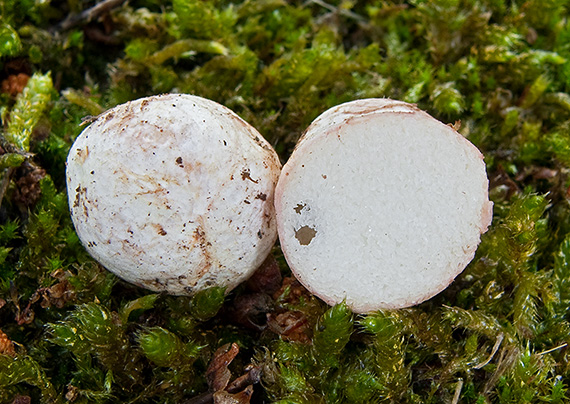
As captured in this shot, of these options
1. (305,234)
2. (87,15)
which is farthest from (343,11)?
(305,234)

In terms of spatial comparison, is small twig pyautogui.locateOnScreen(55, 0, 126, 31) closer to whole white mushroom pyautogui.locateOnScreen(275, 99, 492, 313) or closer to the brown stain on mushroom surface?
whole white mushroom pyautogui.locateOnScreen(275, 99, 492, 313)

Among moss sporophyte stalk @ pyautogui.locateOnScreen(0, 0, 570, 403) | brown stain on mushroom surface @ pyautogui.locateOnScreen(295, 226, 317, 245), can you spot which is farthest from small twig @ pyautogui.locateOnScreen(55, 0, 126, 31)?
brown stain on mushroom surface @ pyautogui.locateOnScreen(295, 226, 317, 245)

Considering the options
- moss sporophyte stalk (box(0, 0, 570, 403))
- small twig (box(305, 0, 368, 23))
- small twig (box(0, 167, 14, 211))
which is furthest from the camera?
small twig (box(305, 0, 368, 23))

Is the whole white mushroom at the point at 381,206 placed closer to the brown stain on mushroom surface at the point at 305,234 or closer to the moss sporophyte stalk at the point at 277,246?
the brown stain on mushroom surface at the point at 305,234

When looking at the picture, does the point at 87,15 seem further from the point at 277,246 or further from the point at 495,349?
the point at 495,349

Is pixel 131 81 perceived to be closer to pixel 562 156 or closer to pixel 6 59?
pixel 6 59

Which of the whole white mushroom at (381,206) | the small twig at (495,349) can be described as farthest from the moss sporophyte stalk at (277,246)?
the whole white mushroom at (381,206)

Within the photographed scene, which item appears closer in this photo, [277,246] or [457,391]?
[457,391]
